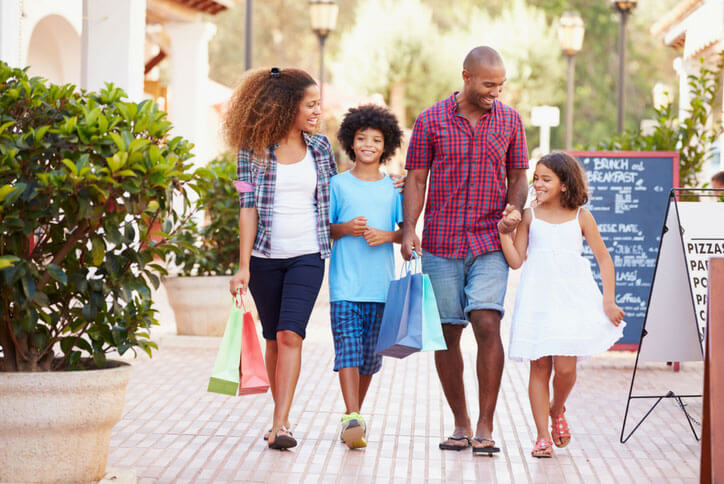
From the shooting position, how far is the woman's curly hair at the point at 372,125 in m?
5.59

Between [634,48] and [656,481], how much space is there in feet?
134

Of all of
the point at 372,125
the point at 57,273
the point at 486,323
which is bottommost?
the point at 486,323

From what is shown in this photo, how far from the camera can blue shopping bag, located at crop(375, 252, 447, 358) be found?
199 inches

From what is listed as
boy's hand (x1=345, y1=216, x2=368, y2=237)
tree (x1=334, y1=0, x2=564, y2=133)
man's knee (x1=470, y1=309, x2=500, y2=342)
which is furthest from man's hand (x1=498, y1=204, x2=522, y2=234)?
tree (x1=334, y1=0, x2=564, y2=133)

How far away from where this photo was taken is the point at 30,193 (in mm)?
4070

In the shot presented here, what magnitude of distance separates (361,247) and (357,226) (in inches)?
6.7

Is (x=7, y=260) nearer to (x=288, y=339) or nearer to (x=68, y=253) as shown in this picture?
(x=68, y=253)

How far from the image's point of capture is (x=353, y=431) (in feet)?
17.1

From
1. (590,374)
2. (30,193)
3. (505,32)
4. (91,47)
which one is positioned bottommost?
(590,374)

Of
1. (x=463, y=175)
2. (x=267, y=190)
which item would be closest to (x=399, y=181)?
(x=463, y=175)

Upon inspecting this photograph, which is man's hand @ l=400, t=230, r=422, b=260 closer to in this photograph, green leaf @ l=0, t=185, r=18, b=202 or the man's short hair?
the man's short hair

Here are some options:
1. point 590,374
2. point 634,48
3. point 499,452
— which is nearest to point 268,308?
point 499,452

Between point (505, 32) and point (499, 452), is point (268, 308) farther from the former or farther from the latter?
point (505, 32)

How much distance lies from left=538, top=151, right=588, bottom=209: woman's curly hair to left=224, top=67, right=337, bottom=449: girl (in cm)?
118
